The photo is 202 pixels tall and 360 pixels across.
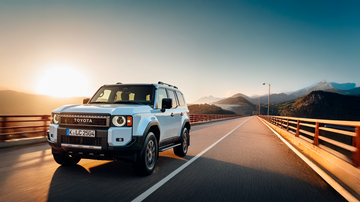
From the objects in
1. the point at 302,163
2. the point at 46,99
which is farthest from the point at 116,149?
the point at 46,99

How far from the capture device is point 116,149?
464 centimetres

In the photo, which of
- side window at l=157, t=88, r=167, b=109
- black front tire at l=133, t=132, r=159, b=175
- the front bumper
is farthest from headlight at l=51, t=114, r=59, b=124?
side window at l=157, t=88, r=167, b=109

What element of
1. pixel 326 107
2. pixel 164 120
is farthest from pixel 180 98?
pixel 326 107

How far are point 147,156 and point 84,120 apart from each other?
146 centimetres

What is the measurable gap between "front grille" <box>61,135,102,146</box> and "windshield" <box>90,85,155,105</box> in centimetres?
156

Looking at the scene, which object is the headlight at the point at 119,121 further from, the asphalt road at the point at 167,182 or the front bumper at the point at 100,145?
the asphalt road at the point at 167,182

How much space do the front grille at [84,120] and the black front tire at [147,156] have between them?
2.97ft

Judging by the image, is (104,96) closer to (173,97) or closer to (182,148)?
(173,97)

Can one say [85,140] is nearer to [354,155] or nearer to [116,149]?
[116,149]

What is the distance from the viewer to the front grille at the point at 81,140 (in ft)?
15.4

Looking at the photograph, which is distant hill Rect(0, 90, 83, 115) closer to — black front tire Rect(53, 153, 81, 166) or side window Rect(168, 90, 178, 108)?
side window Rect(168, 90, 178, 108)

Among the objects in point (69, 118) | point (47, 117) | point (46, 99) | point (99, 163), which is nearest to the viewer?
point (69, 118)

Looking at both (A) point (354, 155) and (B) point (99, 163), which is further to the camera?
(B) point (99, 163)

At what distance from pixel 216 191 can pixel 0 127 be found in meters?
8.48
